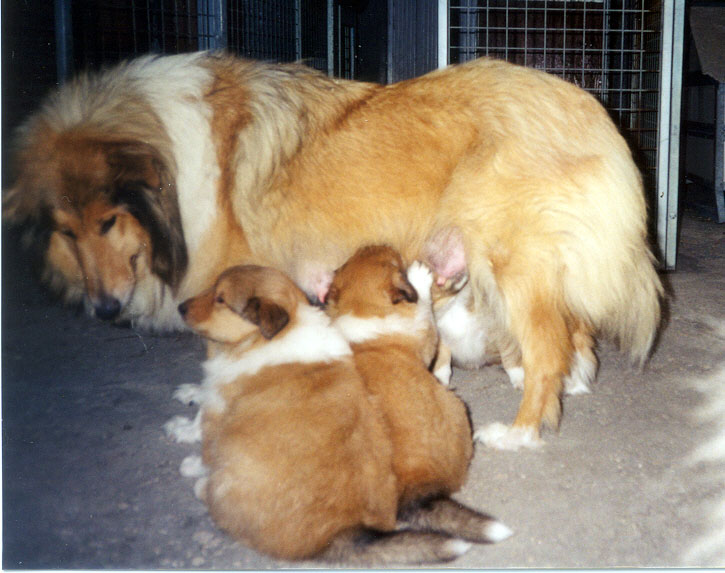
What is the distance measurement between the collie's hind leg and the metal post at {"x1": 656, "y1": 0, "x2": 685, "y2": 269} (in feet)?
9.63

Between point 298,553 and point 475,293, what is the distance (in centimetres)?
147

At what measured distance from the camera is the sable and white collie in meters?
1.98

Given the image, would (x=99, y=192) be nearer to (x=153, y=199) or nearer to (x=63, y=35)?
(x=153, y=199)

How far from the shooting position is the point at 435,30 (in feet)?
17.1

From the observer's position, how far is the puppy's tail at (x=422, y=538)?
77.0 inches

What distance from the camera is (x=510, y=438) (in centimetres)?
284

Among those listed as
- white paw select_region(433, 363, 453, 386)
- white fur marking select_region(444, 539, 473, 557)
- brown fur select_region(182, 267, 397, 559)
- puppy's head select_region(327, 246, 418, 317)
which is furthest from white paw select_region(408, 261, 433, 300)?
white fur marking select_region(444, 539, 473, 557)

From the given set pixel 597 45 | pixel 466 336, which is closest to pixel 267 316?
pixel 466 336

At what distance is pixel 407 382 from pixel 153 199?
4.48 ft

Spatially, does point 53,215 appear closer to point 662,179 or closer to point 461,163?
point 461,163

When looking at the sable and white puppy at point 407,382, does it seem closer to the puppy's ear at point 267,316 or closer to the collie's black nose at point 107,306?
the puppy's ear at point 267,316

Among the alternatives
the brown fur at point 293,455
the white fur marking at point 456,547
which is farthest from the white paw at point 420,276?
the white fur marking at point 456,547

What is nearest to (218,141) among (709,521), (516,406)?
(516,406)

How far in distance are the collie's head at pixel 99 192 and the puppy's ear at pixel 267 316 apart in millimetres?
814
